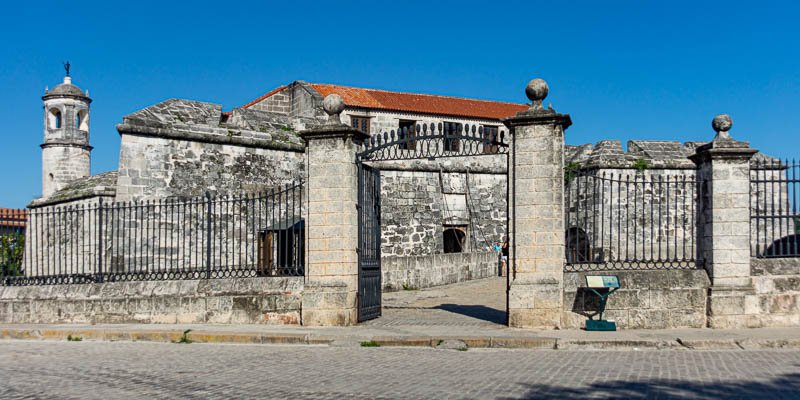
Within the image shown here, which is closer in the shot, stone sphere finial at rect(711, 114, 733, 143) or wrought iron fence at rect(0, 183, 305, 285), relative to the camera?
stone sphere finial at rect(711, 114, 733, 143)

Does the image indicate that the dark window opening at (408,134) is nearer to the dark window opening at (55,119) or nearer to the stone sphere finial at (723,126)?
the stone sphere finial at (723,126)

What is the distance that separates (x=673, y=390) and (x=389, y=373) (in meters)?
2.72

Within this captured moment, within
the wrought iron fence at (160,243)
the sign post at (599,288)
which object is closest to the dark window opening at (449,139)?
the wrought iron fence at (160,243)

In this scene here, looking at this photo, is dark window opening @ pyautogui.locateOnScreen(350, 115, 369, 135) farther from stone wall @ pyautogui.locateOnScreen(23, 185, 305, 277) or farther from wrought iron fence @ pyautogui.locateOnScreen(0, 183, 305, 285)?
wrought iron fence @ pyautogui.locateOnScreen(0, 183, 305, 285)

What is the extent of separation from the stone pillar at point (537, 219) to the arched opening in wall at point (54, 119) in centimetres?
3087

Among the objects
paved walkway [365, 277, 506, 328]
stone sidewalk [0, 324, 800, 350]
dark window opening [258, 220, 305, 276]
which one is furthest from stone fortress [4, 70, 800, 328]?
paved walkway [365, 277, 506, 328]

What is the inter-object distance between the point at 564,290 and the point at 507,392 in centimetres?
452

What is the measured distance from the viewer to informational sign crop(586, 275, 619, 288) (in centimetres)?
991

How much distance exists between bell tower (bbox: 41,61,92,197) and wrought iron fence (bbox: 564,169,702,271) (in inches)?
936

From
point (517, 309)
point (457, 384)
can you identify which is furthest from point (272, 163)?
point (457, 384)

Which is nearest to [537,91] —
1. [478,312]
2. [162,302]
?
[478,312]

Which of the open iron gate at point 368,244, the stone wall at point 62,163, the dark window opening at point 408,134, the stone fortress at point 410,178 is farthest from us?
the stone wall at point 62,163

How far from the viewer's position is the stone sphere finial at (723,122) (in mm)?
10414

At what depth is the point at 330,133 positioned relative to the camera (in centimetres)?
1115
